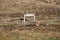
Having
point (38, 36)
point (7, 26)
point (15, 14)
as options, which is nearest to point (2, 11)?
point (15, 14)

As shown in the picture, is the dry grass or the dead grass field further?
the dead grass field

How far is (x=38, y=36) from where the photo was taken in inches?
313

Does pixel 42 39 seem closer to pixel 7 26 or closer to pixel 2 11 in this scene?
pixel 7 26

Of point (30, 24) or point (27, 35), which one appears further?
point (30, 24)

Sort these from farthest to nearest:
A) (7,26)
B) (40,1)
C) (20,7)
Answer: (40,1)
(20,7)
(7,26)

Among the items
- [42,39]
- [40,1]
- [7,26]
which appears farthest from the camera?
[40,1]

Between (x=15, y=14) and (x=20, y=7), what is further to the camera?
(x=20, y=7)

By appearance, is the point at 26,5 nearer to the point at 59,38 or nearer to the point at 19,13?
the point at 19,13

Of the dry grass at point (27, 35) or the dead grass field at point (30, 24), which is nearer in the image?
the dry grass at point (27, 35)

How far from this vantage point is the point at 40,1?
46.6 feet

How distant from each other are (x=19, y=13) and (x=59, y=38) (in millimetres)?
4361

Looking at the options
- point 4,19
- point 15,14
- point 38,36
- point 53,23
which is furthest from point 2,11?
point 38,36

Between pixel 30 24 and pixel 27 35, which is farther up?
pixel 30 24

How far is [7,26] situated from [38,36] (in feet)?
6.29
